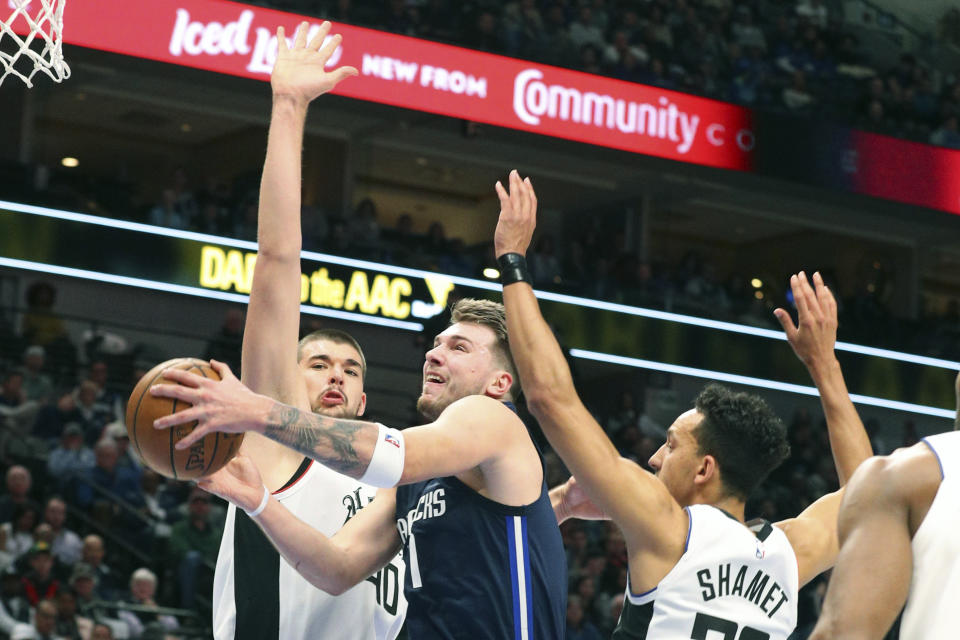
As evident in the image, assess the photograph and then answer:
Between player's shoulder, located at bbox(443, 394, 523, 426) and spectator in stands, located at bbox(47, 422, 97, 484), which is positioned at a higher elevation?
player's shoulder, located at bbox(443, 394, 523, 426)

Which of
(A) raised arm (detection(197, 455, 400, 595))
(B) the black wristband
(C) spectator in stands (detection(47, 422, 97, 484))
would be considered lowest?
(C) spectator in stands (detection(47, 422, 97, 484))

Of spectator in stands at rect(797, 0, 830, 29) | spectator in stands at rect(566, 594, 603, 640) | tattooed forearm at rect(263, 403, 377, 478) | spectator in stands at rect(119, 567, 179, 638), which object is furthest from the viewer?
spectator in stands at rect(797, 0, 830, 29)

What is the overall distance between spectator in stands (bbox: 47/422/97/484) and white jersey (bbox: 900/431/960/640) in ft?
32.5

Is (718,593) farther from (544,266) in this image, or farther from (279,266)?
(544,266)

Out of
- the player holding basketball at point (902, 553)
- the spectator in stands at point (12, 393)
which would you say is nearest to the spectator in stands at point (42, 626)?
the spectator in stands at point (12, 393)

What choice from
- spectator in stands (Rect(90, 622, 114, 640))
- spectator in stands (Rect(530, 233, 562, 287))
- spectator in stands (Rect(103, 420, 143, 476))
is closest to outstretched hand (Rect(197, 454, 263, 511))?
spectator in stands (Rect(90, 622, 114, 640))

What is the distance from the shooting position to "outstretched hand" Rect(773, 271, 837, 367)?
3666 mm

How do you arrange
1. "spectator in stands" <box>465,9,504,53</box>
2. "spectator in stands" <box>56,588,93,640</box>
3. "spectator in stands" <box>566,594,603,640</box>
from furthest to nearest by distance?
"spectator in stands" <box>465,9,504,53</box> → "spectator in stands" <box>566,594,603,640</box> → "spectator in stands" <box>56,588,93,640</box>

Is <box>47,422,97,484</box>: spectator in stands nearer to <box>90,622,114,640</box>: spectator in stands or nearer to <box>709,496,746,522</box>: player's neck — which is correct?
<box>90,622,114,640</box>: spectator in stands

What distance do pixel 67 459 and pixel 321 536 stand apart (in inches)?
329

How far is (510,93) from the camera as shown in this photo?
46.4 ft

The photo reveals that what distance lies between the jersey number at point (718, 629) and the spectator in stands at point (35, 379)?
394 inches

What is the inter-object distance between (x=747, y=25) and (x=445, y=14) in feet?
19.4

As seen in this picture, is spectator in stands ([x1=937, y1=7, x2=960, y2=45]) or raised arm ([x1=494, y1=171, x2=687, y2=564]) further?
spectator in stands ([x1=937, y1=7, x2=960, y2=45])
